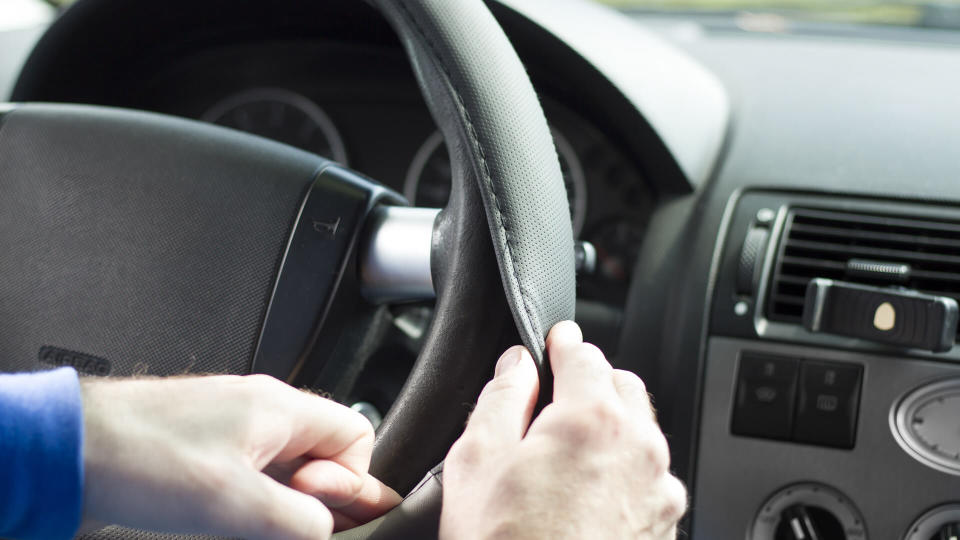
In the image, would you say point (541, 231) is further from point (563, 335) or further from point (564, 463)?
point (564, 463)

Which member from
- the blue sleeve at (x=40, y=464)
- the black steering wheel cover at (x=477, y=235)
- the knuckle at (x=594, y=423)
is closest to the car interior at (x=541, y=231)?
the black steering wheel cover at (x=477, y=235)

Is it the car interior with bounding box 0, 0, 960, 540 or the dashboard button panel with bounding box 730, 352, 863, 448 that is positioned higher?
the car interior with bounding box 0, 0, 960, 540

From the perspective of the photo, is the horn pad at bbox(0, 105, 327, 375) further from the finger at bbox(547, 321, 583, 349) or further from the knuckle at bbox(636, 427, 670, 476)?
the knuckle at bbox(636, 427, 670, 476)

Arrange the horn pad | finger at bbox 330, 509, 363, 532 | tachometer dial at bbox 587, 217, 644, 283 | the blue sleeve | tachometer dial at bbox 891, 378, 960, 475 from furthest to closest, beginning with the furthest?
1. tachometer dial at bbox 587, 217, 644, 283
2. tachometer dial at bbox 891, 378, 960, 475
3. the horn pad
4. finger at bbox 330, 509, 363, 532
5. the blue sleeve

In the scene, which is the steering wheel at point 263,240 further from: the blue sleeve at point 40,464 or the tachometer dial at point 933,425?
the tachometer dial at point 933,425

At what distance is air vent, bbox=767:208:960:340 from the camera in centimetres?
127

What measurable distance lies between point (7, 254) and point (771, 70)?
44.8 inches

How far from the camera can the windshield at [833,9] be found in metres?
1.75

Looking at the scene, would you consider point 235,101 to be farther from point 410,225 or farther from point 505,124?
point 505,124

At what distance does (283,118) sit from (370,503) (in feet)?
3.91

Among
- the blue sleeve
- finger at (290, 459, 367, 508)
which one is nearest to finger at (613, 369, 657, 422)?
finger at (290, 459, 367, 508)

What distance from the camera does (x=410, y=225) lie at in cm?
107

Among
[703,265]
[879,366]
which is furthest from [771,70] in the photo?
[879,366]

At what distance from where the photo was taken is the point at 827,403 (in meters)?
1.27
